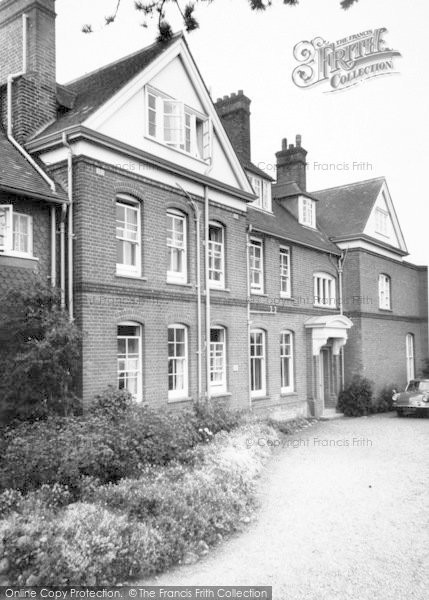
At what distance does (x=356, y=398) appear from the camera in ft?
74.6

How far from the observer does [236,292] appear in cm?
1739

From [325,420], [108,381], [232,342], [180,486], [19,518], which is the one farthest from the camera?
[325,420]

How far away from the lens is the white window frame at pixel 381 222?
86.9ft

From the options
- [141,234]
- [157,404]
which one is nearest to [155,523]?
[157,404]

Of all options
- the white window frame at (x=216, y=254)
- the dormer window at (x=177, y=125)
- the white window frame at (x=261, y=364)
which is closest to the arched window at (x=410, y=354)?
the white window frame at (x=261, y=364)

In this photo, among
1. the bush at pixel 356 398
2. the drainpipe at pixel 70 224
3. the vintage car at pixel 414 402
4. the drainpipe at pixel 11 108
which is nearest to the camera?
the drainpipe at pixel 70 224

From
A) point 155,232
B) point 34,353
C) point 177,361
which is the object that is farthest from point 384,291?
point 34,353

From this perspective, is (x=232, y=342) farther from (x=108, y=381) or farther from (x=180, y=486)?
(x=180, y=486)

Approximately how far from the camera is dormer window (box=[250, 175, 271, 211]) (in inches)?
819

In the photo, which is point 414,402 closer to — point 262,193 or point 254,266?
point 254,266

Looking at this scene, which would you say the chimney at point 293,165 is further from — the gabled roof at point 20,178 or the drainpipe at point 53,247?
the drainpipe at point 53,247

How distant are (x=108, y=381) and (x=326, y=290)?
13.4 m

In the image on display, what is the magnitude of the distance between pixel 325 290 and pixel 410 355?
8.64m

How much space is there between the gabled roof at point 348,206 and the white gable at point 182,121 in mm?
8740
